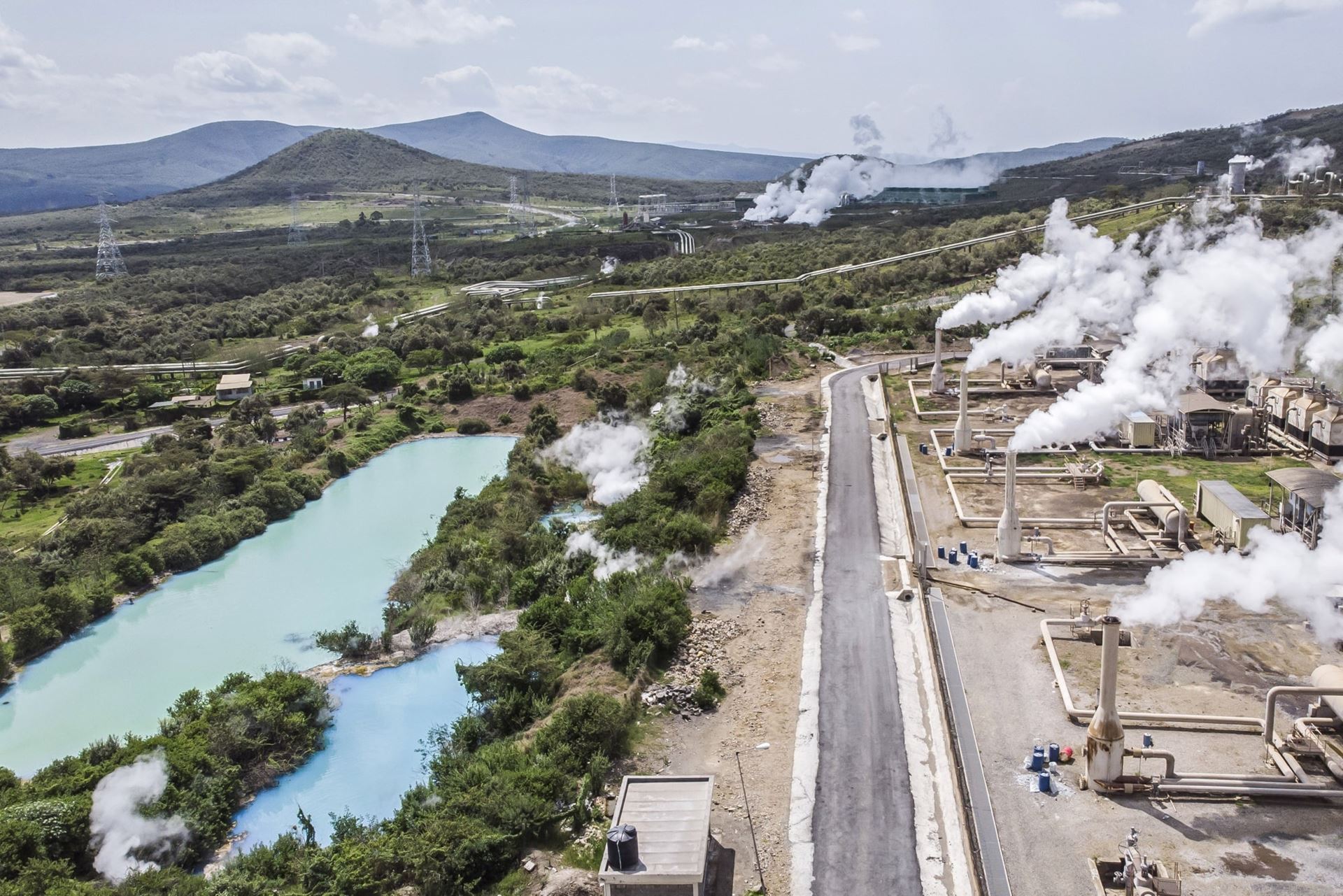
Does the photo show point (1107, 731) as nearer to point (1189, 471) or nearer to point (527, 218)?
point (1189, 471)

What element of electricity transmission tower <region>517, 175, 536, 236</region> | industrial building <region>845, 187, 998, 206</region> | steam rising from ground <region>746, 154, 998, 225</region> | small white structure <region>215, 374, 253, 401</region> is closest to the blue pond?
small white structure <region>215, 374, 253, 401</region>

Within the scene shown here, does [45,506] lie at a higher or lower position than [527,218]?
lower

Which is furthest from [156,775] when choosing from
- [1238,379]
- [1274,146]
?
[1274,146]

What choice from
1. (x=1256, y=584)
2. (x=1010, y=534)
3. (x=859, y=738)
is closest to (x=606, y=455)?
(x=1010, y=534)

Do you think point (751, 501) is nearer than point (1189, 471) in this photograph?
Yes

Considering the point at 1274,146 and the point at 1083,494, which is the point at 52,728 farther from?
the point at 1274,146

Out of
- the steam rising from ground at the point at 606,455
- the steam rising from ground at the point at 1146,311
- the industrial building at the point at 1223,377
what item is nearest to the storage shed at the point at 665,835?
the steam rising from ground at the point at 1146,311
